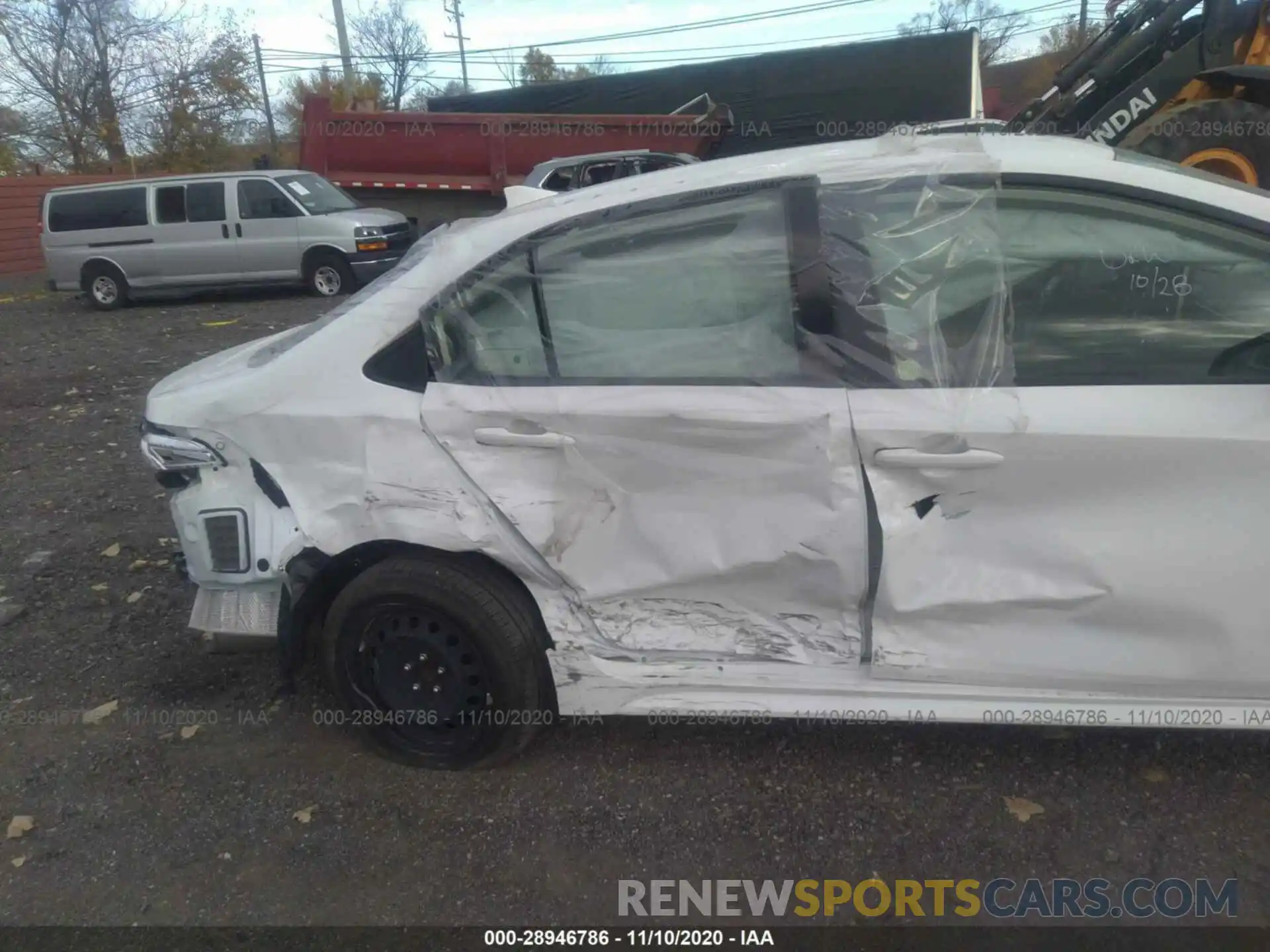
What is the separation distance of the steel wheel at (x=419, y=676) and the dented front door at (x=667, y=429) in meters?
0.38

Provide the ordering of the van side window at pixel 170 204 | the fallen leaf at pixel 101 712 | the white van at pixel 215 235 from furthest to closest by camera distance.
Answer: the van side window at pixel 170 204 < the white van at pixel 215 235 < the fallen leaf at pixel 101 712

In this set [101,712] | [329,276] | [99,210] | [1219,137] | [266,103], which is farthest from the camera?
[266,103]

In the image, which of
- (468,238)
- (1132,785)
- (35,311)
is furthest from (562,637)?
(35,311)

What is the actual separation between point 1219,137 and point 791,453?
6.71 metres

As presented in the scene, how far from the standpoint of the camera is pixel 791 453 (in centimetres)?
231

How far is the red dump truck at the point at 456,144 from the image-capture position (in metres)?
14.4

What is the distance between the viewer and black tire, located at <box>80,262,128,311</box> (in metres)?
13.1

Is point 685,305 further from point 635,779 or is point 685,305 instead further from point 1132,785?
point 1132,785

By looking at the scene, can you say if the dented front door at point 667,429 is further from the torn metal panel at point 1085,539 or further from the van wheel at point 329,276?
the van wheel at point 329,276

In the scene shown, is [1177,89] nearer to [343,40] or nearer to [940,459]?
[940,459]

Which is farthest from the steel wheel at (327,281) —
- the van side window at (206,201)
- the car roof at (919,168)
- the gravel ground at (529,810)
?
the car roof at (919,168)

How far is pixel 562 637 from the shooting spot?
2.60m

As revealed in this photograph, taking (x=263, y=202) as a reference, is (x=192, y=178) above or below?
above

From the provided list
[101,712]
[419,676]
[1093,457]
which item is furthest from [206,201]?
[1093,457]
